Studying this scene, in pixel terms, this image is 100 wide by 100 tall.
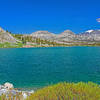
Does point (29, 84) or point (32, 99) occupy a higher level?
point (32, 99)

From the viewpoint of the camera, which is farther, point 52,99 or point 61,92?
point 61,92

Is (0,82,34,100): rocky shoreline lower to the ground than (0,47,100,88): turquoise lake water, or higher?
higher

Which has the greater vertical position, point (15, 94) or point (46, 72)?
point (15, 94)

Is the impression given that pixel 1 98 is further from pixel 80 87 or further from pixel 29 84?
pixel 29 84

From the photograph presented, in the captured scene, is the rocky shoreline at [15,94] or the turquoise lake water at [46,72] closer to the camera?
the rocky shoreline at [15,94]

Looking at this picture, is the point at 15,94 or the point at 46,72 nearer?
the point at 15,94

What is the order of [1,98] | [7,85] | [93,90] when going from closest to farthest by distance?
1. [93,90]
2. [1,98]
3. [7,85]

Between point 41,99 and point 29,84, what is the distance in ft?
67.7

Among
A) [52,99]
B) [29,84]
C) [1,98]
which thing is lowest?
[29,84]

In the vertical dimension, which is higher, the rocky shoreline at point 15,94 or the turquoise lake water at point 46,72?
the rocky shoreline at point 15,94

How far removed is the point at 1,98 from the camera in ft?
28.2

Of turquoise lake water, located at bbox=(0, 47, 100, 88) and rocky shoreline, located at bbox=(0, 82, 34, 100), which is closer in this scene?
rocky shoreline, located at bbox=(0, 82, 34, 100)

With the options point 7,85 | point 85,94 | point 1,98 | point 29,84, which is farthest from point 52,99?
point 29,84

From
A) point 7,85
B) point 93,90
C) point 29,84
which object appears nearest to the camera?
point 93,90
